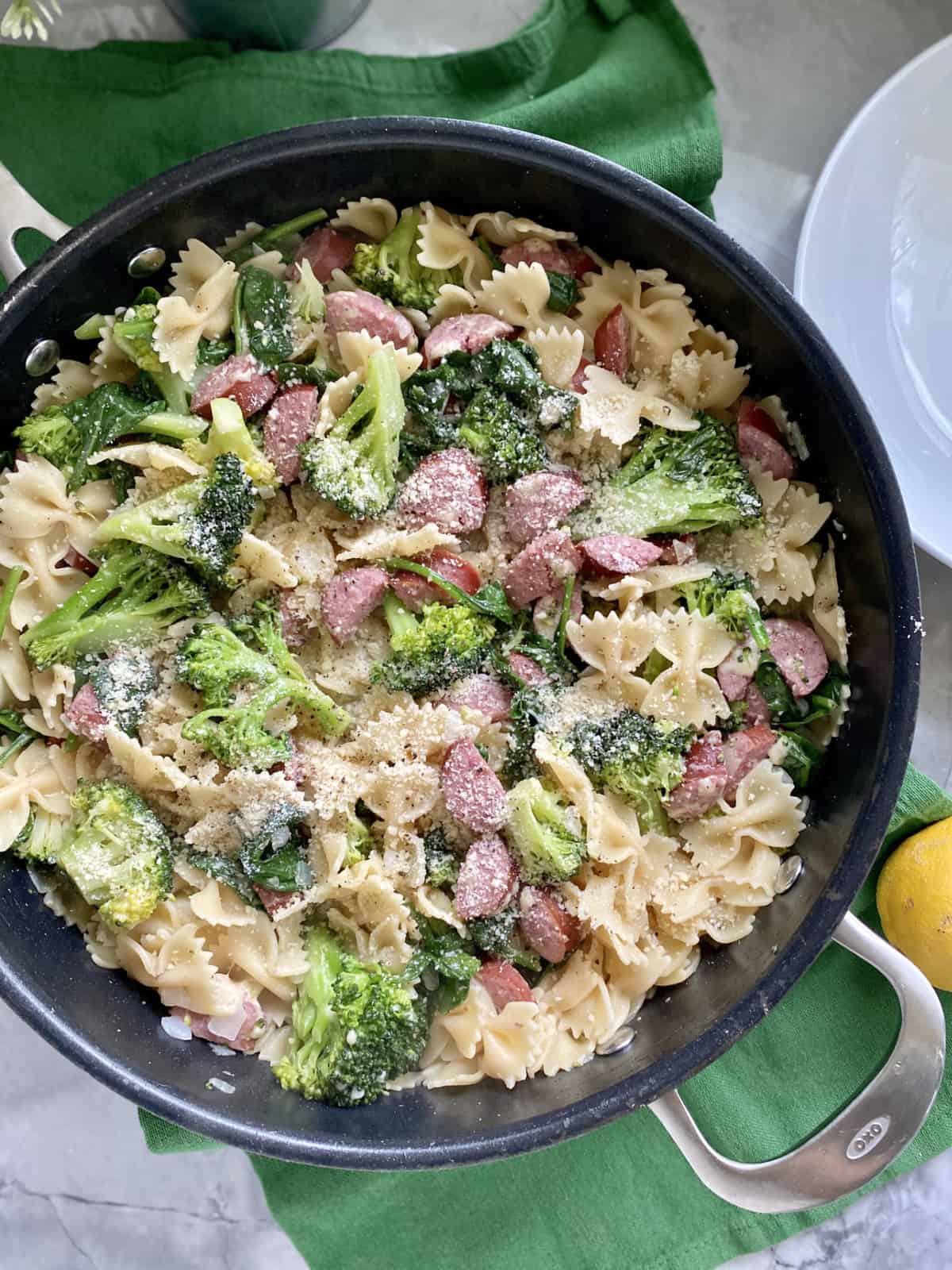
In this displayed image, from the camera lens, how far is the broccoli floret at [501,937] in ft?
11.0

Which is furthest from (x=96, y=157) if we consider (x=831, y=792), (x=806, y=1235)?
(x=806, y=1235)

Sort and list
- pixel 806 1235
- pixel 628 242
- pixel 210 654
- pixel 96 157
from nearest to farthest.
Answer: pixel 210 654 → pixel 628 242 → pixel 96 157 → pixel 806 1235

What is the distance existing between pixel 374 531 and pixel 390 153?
1.14 metres

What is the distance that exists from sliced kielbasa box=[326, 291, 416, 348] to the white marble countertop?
1.27 meters

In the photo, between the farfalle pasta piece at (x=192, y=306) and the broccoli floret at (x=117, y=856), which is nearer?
the broccoli floret at (x=117, y=856)

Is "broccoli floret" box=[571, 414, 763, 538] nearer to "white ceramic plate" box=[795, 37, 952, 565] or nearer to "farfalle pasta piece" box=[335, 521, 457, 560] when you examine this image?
"farfalle pasta piece" box=[335, 521, 457, 560]

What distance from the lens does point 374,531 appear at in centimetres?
342

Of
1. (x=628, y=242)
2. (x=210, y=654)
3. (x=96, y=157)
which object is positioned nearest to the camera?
(x=210, y=654)

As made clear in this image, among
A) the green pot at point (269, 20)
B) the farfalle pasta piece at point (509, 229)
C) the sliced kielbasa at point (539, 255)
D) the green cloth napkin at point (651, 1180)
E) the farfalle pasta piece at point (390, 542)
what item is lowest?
the green cloth napkin at point (651, 1180)

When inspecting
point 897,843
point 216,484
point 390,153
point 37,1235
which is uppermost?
point 390,153

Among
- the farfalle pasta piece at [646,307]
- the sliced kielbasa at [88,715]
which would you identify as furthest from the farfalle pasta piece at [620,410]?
the sliced kielbasa at [88,715]

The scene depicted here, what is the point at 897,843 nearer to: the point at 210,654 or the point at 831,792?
the point at 831,792

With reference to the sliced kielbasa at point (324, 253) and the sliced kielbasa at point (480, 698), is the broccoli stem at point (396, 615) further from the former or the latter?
the sliced kielbasa at point (324, 253)

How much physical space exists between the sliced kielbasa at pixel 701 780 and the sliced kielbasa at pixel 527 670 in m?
0.52
